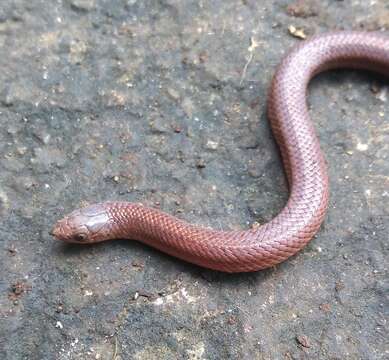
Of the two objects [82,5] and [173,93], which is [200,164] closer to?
[173,93]

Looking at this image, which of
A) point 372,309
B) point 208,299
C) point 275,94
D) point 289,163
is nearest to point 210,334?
point 208,299

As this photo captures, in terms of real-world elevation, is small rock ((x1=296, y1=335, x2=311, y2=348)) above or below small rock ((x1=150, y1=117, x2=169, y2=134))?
below

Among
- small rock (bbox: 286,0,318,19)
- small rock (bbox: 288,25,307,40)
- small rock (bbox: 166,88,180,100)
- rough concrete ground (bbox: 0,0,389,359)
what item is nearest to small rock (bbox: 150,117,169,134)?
rough concrete ground (bbox: 0,0,389,359)

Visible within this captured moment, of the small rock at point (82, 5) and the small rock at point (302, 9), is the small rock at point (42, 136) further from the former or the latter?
the small rock at point (302, 9)

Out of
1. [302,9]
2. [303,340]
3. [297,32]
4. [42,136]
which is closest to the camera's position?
[303,340]

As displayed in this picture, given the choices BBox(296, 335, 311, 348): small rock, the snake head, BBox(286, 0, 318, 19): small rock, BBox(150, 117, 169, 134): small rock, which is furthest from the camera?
BBox(286, 0, 318, 19): small rock

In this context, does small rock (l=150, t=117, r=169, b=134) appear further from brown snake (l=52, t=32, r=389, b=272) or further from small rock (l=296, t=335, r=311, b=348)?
small rock (l=296, t=335, r=311, b=348)

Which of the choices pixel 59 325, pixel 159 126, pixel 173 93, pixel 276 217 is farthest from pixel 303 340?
pixel 173 93
